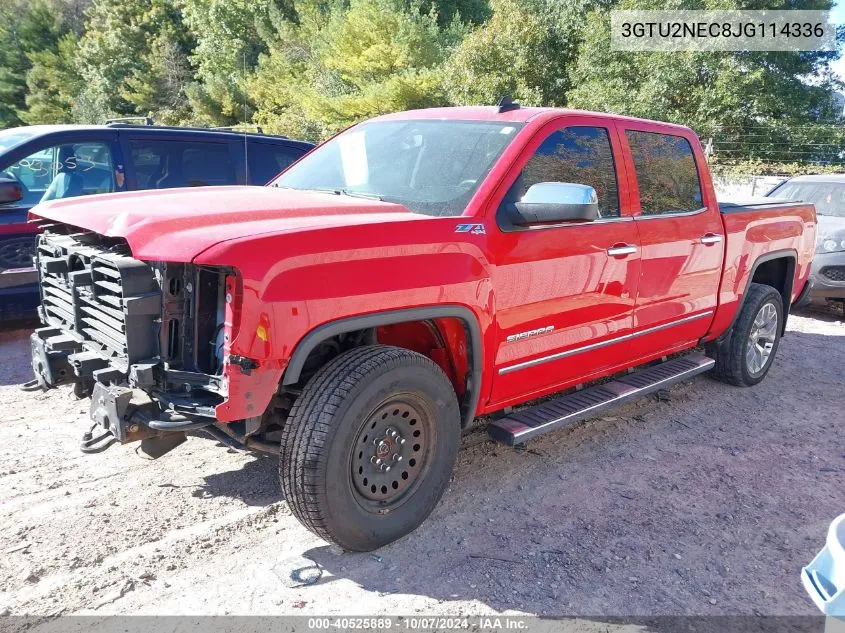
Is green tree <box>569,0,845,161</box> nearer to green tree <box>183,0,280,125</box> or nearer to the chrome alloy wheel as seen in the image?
the chrome alloy wheel

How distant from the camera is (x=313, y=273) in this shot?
2.64m

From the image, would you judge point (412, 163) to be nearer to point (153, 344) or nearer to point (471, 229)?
point (471, 229)

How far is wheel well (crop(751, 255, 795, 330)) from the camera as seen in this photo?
5840 mm

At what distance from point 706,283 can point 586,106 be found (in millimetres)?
18599

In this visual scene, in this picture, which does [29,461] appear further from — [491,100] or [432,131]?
[491,100]

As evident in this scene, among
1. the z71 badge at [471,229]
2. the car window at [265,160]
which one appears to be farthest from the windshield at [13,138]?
the z71 badge at [471,229]

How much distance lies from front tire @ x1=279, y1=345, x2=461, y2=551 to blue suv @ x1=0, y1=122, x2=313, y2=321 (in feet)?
12.5

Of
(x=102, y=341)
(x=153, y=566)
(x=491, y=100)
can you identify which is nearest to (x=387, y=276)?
(x=102, y=341)

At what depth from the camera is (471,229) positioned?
3.16m

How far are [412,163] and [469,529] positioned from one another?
6.47 feet

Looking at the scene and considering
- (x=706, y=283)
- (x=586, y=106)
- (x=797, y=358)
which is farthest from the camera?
(x=586, y=106)

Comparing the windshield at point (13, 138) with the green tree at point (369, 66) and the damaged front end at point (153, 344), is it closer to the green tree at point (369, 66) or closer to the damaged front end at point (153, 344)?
the damaged front end at point (153, 344)

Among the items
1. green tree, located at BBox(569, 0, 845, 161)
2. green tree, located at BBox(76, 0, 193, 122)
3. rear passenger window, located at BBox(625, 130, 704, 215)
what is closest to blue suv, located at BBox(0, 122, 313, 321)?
rear passenger window, located at BBox(625, 130, 704, 215)

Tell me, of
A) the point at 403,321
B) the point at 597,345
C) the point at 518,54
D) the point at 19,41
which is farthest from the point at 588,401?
the point at 19,41
